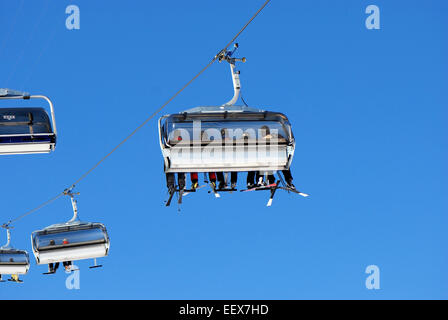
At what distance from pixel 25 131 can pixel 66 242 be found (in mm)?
5787

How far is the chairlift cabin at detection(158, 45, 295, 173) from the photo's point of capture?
16109 millimetres

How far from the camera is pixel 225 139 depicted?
16.1m

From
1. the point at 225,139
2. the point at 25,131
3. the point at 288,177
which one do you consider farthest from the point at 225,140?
the point at 25,131

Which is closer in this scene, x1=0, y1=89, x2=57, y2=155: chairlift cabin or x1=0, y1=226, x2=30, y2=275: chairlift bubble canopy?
x1=0, y1=89, x2=57, y2=155: chairlift cabin

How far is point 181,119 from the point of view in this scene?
16.1 m

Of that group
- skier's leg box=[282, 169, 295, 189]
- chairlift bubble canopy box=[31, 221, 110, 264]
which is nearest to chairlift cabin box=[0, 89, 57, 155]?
skier's leg box=[282, 169, 295, 189]

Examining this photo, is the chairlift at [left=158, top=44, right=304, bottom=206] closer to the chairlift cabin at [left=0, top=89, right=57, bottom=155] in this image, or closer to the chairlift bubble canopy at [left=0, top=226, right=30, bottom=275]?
the chairlift cabin at [left=0, top=89, right=57, bottom=155]

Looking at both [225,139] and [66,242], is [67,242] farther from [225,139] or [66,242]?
[225,139]

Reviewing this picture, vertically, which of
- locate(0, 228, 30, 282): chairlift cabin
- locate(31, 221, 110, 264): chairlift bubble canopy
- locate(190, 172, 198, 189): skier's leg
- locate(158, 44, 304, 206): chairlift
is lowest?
locate(0, 228, 30, 282): chairlift cabin

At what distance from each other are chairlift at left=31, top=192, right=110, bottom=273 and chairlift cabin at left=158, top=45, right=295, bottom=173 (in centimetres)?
704

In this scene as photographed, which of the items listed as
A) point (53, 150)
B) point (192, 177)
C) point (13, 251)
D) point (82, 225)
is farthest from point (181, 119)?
point (13, 251)

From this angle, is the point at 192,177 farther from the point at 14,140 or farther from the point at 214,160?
the point at 14,140

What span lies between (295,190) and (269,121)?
1.38 metres

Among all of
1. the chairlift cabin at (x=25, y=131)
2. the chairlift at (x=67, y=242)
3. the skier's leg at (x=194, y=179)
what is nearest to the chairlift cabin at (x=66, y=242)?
the chairlift at (x=67, y=242)
